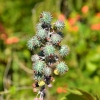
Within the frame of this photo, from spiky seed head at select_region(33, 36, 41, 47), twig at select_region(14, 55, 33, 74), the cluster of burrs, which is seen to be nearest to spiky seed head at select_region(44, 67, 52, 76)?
the cluster of burrs

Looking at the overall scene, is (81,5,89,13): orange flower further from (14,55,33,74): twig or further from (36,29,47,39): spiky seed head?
(36,29,47,39): spiky seed head

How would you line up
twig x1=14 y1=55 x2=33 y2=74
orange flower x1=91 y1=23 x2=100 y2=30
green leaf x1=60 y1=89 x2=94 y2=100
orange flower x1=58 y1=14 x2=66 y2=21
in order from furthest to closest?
orange flower x1=58 y1=14 x2=66 y2=21 → orange flower x1=91 y1=23 x2=100 y2=30 → twig x1=14 y1=55 x2=33 y2=74 → green leaf x1=60 y1=89 x2=94 y2=100

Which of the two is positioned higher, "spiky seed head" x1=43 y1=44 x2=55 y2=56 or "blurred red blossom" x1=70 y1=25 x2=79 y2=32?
"blurred red blossom" x1=70 y1=25 x2=79 y2=32

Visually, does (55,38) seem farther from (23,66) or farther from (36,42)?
(23,66)

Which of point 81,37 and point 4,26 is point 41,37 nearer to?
point 81,37

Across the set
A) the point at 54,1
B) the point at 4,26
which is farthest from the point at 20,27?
the point at 54,1

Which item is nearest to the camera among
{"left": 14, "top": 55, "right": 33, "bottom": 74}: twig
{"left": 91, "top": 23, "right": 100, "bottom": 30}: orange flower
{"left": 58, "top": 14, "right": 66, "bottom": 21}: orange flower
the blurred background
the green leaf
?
the green leaf

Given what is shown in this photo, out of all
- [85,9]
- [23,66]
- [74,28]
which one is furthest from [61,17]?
[23,66]

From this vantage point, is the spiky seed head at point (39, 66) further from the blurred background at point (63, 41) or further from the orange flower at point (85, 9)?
the orange flower at point (85, 9)
